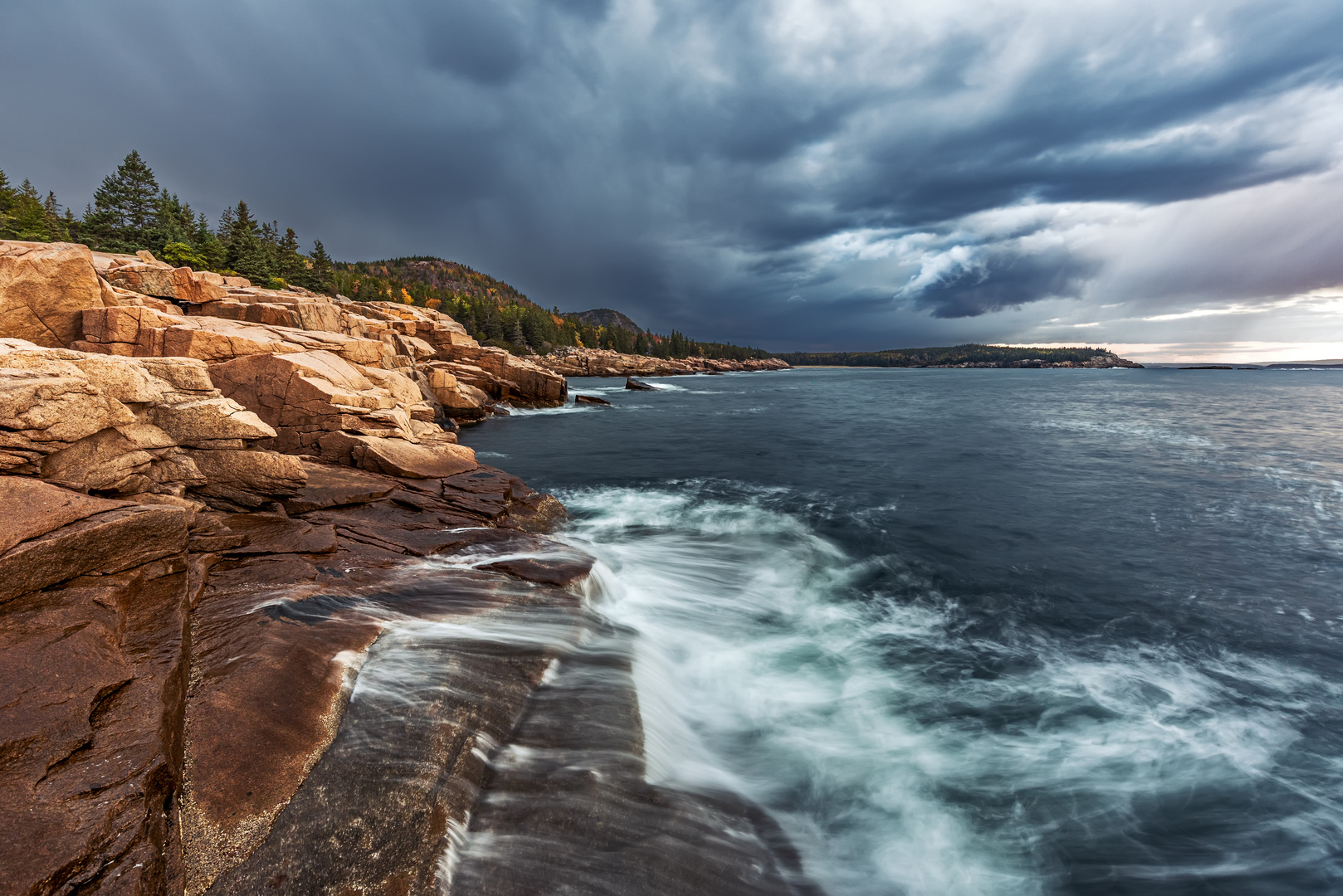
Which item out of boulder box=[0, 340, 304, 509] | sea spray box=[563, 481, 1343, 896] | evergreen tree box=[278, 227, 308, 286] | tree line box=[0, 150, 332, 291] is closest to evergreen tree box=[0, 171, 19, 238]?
tree line box=[0, 150, 332, 291]

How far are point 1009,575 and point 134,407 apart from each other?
692 inches

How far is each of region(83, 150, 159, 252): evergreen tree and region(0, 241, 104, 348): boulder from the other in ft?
204

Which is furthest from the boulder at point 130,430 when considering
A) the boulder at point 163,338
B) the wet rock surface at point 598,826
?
the wet rock surface at point 598,826

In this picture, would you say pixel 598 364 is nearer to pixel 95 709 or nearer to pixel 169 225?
pixel 169 225

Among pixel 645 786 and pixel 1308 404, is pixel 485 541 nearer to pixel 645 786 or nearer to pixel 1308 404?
pixel 645 786

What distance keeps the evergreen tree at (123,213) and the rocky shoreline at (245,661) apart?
238 feet

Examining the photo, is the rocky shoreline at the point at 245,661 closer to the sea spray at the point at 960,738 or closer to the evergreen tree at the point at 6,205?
the sea spray at the point at 960,738

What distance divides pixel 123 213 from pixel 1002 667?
8882 cm

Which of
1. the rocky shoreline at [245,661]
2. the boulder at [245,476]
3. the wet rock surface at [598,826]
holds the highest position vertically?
the boulder at [245,476]

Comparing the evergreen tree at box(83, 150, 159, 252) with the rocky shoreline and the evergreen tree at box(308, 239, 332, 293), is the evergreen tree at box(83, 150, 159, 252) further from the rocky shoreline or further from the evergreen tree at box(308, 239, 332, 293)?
the rocky shoreline

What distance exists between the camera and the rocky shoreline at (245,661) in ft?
11.8

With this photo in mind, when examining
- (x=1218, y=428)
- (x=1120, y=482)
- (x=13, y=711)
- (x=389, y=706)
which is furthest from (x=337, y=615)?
(x=1218, y=428)

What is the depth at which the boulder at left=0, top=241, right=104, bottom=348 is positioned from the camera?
12.7 metres

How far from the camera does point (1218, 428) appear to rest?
114 ft
